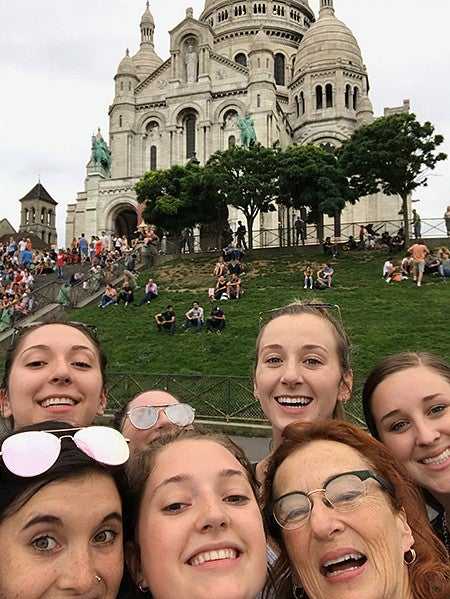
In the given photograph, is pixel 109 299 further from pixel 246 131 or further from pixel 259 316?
pixel 246 131

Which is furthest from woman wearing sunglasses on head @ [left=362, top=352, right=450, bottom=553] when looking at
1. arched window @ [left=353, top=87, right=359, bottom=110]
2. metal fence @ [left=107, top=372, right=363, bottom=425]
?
arched window @ [left=353, top=87, right=359, bottom=110]

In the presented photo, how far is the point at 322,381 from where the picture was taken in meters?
2.83

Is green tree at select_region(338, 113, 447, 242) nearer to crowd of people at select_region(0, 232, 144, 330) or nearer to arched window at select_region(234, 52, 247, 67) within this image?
crowd of people at select_region(0, 232, 144, 330)

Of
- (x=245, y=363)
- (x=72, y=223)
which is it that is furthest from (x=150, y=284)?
(x=72, y=223)

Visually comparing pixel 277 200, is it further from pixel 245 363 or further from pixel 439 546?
pixel 439 546

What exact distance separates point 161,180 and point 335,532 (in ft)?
104

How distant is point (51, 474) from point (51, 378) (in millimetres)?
1060

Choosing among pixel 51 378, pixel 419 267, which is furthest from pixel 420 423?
pixel 419 267

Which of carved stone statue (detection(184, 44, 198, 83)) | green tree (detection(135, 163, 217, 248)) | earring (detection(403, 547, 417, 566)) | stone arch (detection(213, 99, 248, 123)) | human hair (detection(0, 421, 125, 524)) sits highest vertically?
carved stone statue (detection(184, 44, 198, 83))

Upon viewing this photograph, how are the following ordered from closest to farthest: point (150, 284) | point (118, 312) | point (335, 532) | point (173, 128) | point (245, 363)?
point (335, 532)
point (245, 363)
point (118, 312)
point (150, 284)
point (173, 128)

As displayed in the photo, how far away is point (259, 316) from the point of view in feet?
34.2

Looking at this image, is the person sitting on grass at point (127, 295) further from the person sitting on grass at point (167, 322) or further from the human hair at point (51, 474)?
the human hair at point (51, 474)

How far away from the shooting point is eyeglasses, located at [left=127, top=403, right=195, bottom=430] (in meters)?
2.94

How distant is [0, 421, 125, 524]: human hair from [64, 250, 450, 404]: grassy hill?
9.70 metres
